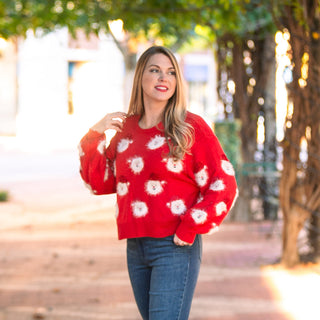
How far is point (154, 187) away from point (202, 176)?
0.69ft

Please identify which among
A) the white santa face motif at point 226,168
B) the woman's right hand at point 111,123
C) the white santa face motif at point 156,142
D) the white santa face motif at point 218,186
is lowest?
the white santa face motif at point 218,186

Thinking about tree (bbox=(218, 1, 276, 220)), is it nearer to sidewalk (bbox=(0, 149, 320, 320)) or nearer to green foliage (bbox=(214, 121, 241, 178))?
green foliage (bbox=(214, 121, 241, 178))

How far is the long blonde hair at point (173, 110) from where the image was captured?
253 cm

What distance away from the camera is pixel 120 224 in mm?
2650

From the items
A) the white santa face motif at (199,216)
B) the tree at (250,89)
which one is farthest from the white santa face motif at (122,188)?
the tree at (250,89)

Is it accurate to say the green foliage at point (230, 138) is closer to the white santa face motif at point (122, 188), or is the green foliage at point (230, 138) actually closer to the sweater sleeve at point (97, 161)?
the sweater sleeve at point (97, 161)

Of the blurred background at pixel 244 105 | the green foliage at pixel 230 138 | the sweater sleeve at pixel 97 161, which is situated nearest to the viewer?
the sweater sleeve at pixel 97 161

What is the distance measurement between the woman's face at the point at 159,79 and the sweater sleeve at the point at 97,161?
31 centimetres

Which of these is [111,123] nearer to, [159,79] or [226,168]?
[159,79]

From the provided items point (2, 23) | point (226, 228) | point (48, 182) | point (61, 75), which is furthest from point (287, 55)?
point (61, 75)

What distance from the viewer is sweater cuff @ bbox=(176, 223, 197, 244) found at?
2.48 meters

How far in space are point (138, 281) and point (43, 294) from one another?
2857 millimetres

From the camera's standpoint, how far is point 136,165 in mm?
2639

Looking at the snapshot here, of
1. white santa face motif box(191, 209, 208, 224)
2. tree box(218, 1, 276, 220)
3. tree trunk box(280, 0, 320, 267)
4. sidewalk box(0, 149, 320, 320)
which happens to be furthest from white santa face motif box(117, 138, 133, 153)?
tree box(218, 1, 276, 220)
